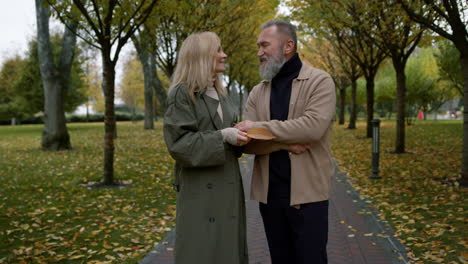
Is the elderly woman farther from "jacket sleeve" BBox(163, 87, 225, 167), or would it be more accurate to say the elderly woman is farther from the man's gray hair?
the man's gray hair


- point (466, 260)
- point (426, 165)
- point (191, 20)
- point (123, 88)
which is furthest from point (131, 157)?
point (123, 88)

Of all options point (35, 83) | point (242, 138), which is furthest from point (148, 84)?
point (242, 138)

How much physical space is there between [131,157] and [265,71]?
33.9 feet

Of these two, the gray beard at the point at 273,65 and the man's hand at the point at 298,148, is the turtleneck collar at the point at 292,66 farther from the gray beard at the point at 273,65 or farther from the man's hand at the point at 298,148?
the man's hand at the point at 298,148

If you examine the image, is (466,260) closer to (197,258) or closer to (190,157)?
(197,258)

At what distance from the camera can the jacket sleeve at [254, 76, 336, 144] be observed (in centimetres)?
254

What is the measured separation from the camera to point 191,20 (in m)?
12.2

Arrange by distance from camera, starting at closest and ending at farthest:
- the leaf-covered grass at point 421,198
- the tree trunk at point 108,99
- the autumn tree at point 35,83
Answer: the leaf-covered grass at point 421,198 < the tree trunk at point 108,99 < the autumn tree at point 35,83

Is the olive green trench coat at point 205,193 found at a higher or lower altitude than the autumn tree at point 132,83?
lower

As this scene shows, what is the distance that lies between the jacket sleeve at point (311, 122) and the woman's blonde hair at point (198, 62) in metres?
0.47

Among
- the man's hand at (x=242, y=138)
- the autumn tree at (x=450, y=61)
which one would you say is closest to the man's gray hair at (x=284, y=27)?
the man's hand at (x=242, y=138)

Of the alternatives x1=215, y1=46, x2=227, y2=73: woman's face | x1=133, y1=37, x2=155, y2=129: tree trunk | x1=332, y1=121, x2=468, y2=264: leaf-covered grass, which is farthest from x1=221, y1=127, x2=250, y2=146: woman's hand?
x1=133, y1=37, x2=155, y2=129: tree trunk

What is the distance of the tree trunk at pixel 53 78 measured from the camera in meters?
13.0

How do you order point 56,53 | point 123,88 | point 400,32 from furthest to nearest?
point 123,88 < point 56,53 < point 400,32
